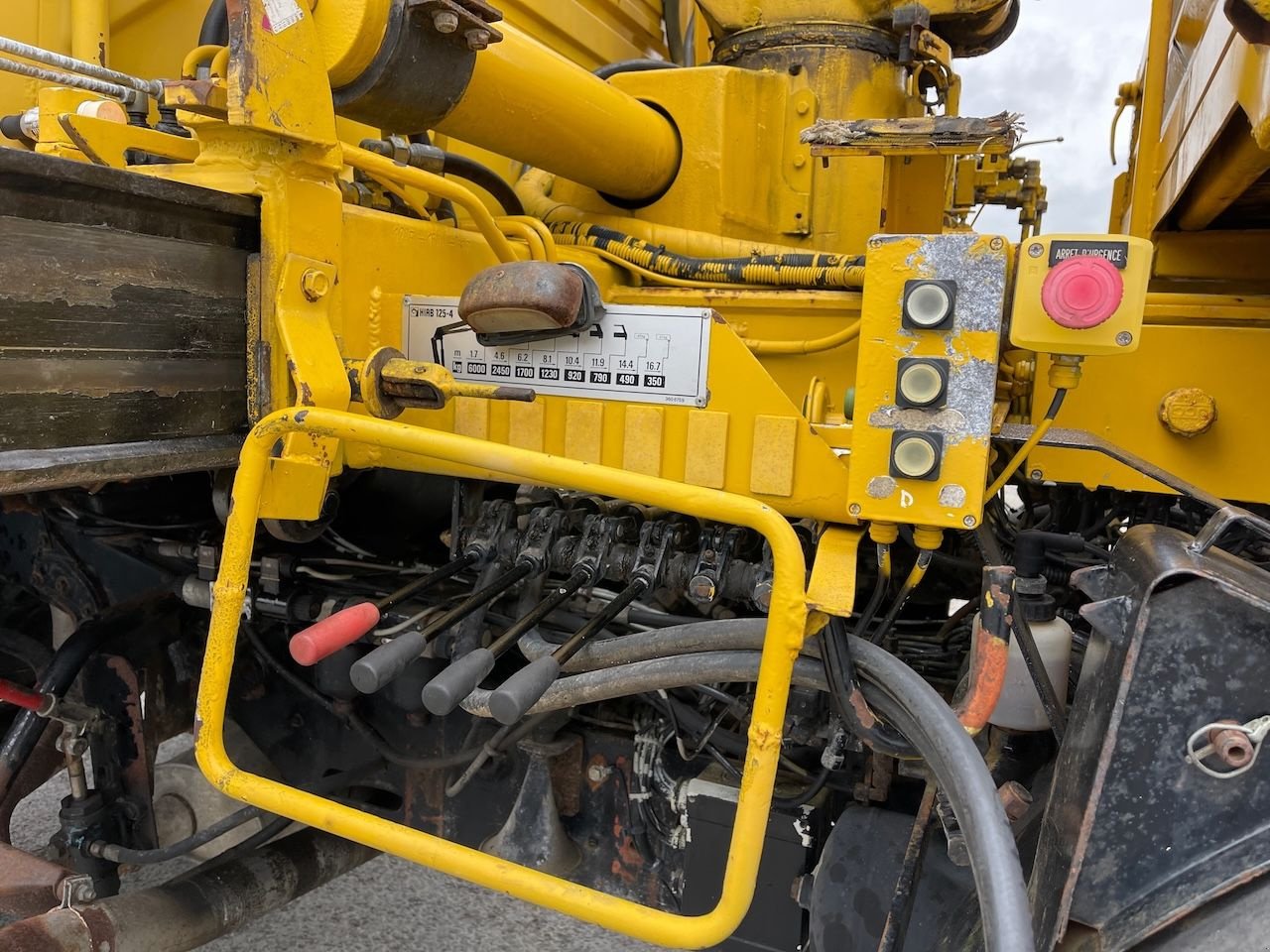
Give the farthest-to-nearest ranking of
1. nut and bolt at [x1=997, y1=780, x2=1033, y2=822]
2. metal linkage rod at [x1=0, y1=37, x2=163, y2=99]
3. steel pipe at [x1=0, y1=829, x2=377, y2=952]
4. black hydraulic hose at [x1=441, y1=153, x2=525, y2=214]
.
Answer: black hydraulic hose at [x1=441, y1=153, x2=525, y2=214]
steel pipe at [x1=0, y1=829, x2=377, y2=952]
nut and bolt at [x1=997, y1=780, x2=1033, y2=822]
metal linkage rod at [x1=0, y1=37, x2=163, y2=99]

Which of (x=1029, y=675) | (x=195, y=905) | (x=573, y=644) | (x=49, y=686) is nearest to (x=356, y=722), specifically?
(x=195, y=905)

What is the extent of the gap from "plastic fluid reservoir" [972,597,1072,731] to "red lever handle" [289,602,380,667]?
2.77 feet

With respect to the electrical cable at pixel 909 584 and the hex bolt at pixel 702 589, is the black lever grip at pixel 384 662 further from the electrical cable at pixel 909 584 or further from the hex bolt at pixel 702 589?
the electrical cable at pixel 909 584

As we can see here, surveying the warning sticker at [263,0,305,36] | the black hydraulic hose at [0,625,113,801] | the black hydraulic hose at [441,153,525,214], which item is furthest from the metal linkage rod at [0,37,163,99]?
the black hydraulic hose at [0,625,113,801]

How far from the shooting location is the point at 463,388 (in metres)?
1.35

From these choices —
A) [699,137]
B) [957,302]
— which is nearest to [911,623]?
[957,302]

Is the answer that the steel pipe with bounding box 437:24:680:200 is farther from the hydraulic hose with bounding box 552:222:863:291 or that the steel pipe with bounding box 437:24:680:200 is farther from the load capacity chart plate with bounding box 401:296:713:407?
the load capacity chart plate with bounding box 401:296:713:407

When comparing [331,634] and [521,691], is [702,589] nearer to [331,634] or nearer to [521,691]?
[521,691]

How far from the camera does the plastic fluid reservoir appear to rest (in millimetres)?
1344

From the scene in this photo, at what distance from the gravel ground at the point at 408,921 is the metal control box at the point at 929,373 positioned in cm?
174

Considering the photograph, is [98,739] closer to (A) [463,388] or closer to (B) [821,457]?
(A) [463,388]

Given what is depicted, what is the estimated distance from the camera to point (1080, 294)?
1.17 metres

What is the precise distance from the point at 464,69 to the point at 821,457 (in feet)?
2.96

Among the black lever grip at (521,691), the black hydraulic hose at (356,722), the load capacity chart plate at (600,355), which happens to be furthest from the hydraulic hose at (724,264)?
the black hydraulic hose at (356,722)
